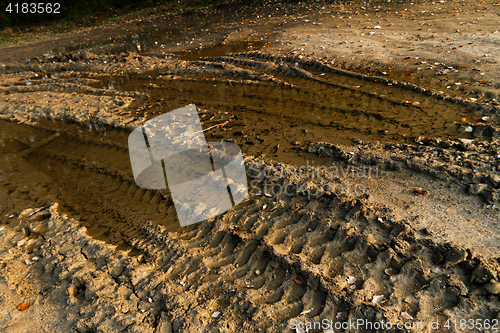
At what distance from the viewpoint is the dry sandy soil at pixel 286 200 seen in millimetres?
2607

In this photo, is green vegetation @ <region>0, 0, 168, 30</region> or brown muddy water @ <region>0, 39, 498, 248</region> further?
green vegetation @ <region>0, 0, 168, 30</region>

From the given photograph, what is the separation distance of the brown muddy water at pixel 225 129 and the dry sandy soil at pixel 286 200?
38 millimetres

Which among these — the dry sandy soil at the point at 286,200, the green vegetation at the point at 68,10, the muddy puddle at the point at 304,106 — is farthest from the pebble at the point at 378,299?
the green vegetation at the point at 68,10

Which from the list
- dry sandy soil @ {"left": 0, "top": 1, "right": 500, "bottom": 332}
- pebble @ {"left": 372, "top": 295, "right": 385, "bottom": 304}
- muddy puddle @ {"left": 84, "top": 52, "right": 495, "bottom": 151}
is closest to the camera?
pebble @ {"left": 372, "top": 295, "right": 385, "bottom": 304}

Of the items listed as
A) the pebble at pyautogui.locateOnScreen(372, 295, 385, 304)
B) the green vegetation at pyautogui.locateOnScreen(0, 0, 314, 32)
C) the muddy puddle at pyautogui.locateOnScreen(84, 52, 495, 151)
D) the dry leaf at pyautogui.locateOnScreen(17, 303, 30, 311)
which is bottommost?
the dry leaf at pyautogui.locateOnScreen(17, 303, 30, 311)

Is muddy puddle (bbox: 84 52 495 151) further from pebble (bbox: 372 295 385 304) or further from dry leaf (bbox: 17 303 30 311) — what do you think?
dry leaf (bbox: 17 303 30 311)

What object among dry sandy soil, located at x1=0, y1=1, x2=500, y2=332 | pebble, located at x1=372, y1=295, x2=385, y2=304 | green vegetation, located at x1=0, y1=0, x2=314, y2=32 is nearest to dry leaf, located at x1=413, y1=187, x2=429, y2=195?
dry sandy soil, located at x1=0, y1=1, x2=500, y2=332

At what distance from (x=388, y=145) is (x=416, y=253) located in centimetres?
207

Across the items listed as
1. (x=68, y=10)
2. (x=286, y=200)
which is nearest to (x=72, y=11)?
(x=68, y=10)

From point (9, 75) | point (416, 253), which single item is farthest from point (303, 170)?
point (9, 75)

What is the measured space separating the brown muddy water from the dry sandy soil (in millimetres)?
38

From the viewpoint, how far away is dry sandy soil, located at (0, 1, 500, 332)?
103 inches

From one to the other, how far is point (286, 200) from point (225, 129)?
7.86ft

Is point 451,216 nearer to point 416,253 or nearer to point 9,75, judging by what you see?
point 416,253
